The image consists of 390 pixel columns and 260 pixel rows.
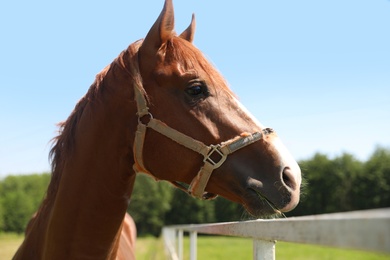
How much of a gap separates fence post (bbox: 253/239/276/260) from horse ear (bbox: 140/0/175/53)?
139cm

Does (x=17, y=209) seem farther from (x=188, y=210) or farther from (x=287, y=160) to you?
(x=287, y=160)

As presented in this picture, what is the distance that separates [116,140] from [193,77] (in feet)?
2.15

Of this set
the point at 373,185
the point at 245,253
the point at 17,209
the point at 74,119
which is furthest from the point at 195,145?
the point at 373,185

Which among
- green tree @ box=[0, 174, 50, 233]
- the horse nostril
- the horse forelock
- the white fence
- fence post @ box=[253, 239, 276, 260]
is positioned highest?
green tree @ box=[0, 174, 50, 233]

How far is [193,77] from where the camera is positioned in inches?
96.6

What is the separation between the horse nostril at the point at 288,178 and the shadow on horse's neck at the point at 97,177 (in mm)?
1013

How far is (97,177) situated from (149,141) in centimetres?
43

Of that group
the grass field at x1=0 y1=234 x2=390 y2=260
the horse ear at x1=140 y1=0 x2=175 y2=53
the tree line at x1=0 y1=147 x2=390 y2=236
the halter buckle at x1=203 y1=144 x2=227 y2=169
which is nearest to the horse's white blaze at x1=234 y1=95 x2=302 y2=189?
the halter buckle at x1=203 y1=144 x2=227 y2=169

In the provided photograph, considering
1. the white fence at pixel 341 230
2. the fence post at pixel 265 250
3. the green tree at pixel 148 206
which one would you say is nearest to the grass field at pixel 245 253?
the fence post at pixel 265 250

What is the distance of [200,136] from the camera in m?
2.36

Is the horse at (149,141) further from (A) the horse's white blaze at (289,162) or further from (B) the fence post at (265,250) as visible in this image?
(B) the fence post at (265,250)

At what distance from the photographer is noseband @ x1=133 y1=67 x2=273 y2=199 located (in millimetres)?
2256

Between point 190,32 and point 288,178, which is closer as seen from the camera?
point 288,178

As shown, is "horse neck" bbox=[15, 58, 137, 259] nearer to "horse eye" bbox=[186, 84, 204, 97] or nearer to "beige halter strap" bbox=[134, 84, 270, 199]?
"beige halter strap" bbox=[134, 84, 270, 199]
